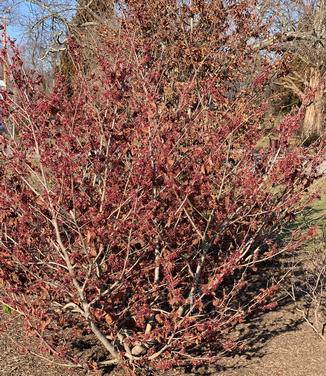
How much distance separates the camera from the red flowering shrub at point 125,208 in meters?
3.04

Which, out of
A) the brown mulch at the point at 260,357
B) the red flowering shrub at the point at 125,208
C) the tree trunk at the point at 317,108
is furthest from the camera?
the tree trunk at the point at 317,108

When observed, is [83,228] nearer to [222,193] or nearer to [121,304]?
[121,304]

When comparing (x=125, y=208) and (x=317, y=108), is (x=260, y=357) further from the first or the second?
(x=317, y=108)

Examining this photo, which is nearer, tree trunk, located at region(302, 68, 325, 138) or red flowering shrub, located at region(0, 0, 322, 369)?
red flowering shrub, located at region(0, 0, 322, 369)

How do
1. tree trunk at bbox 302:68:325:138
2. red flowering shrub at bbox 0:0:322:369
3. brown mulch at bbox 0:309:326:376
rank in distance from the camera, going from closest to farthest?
red flowering shrub at bbox 0:0:322:369
brown mulch at bbox 0:309:326:376
tree trunk at bbox 302:68:325:138

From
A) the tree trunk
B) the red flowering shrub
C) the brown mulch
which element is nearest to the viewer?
the red flowering shrub

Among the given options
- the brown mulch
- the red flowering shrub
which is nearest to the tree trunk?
the red flowering shrub

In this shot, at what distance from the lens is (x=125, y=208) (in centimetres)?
331

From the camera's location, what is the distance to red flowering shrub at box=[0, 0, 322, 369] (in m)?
3.04

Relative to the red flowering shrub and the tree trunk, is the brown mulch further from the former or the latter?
the tree trunk

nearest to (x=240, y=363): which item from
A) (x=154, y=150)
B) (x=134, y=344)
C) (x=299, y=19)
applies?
(x=134, y=344)

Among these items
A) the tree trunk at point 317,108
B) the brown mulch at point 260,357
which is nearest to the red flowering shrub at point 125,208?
the brown mulch at point 260,357

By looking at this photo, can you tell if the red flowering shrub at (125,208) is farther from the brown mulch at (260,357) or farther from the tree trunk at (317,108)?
the tree trunk at (317,108)

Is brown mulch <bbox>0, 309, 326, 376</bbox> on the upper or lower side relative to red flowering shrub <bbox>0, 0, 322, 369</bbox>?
lower
